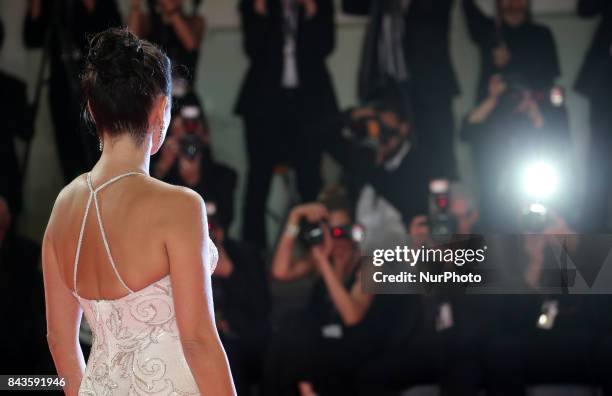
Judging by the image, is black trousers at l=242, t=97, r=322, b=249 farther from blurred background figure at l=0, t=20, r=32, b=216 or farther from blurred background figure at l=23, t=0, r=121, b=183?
blurred background figure at l=0, t=20, r=32, b=216

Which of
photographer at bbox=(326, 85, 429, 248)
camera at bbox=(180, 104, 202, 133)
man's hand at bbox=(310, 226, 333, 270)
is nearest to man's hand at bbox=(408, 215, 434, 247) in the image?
photographer at bbox=(326, 85, 429, 248)

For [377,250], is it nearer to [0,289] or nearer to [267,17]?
[267,17]

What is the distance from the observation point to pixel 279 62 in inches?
204

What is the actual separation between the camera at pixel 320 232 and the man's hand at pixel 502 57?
132cm

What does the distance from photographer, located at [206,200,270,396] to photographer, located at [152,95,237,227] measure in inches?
8.6

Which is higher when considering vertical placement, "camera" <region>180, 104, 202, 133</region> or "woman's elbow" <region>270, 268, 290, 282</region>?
"camera" <region>180, 104, 202, 133</region>

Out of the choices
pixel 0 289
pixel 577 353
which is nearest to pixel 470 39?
pixel 577 353

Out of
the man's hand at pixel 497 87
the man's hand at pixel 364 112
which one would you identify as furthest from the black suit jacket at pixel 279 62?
the man's hand at pixel 497 87

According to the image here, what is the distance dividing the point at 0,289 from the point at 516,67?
309 centimetres

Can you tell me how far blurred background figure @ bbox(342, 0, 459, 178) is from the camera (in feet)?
16.9

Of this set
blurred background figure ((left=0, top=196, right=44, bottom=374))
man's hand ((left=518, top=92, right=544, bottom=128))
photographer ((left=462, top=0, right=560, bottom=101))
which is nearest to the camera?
blurred background figure ((left=0, top=196, right=44, bottom=374))

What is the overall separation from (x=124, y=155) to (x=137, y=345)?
34 centimetres

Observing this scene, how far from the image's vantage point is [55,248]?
1.67 meters

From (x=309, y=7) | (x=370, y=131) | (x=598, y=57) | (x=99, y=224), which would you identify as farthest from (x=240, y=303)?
(x=99, y=224)
